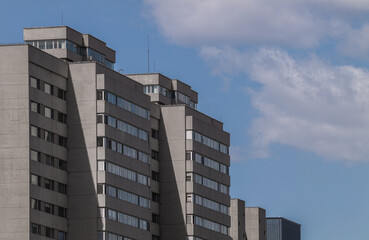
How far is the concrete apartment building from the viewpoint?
143375 millimetres

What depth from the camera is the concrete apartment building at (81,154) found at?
143 metres

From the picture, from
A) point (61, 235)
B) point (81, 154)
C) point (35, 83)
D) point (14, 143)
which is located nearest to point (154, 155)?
point (81, 154)

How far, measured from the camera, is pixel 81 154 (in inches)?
6058

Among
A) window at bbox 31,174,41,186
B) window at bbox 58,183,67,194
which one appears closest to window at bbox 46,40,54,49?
window at bbox 58,183,67,194

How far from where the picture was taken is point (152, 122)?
185375 mm

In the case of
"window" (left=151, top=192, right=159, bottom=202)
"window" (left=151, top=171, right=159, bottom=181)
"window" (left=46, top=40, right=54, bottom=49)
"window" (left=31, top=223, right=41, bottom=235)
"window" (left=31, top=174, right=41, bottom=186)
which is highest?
"window" (left=46, top=40, right=54, bottom=49)

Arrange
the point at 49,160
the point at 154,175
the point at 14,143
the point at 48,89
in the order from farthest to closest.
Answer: the point at 154,175 < the point at 48,89 < the point at 49,160 < the point at 14,143

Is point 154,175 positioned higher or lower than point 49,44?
lower

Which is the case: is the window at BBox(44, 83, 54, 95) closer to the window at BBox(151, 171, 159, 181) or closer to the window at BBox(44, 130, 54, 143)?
the window at BBox(44, 130, 54, 143)

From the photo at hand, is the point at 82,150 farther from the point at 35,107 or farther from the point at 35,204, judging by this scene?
the point at 35,204

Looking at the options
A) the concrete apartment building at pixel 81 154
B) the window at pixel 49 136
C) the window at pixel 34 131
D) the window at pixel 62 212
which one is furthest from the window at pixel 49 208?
the window at pixel 34 131

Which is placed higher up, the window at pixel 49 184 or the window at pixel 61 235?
the window at pixel 49 184

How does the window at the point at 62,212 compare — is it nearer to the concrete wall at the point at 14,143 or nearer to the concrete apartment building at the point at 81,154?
the concrete apartment building at the point at 81,154

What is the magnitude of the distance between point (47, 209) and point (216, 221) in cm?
5355
